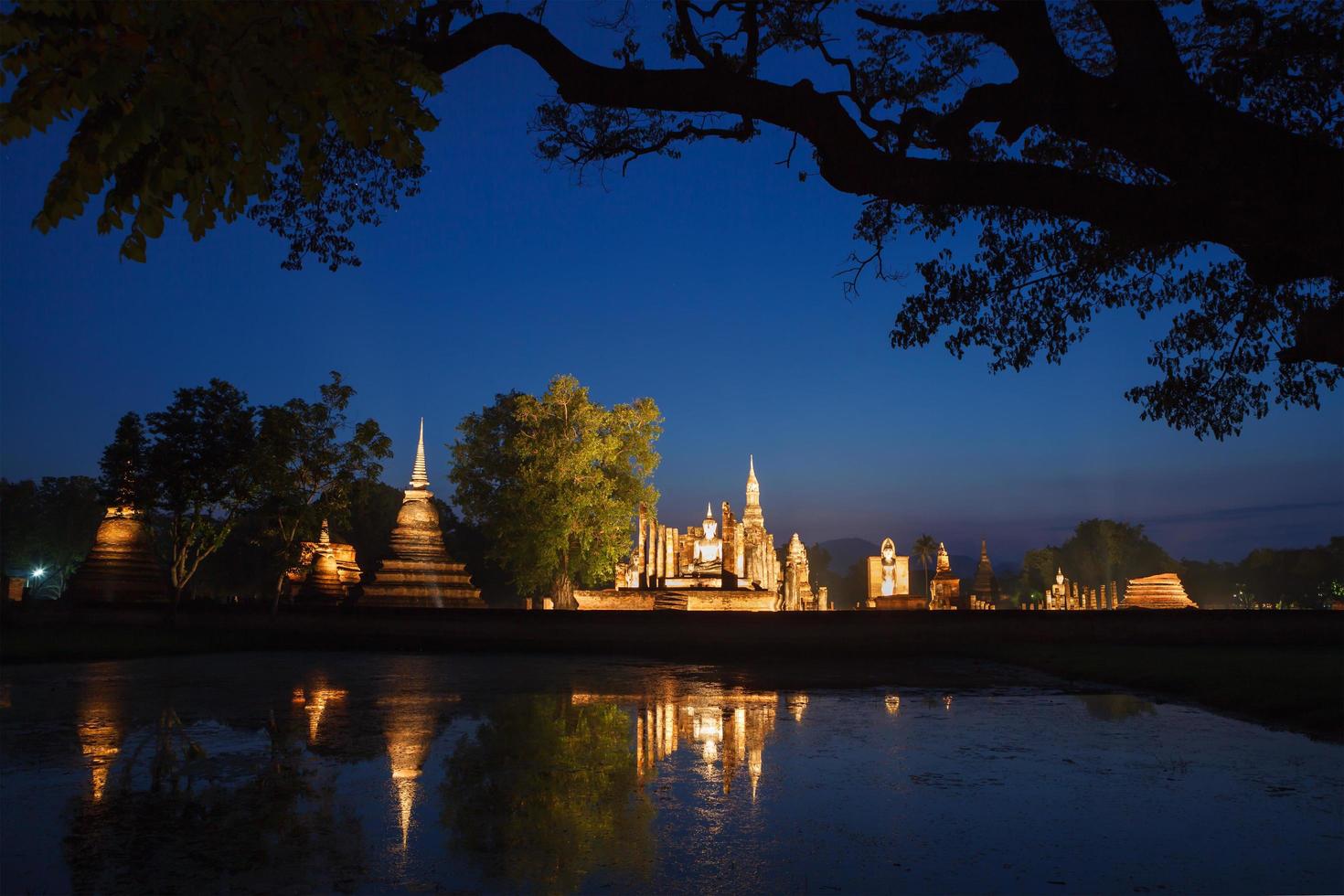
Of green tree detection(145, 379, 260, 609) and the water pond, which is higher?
green tree detection(145, 379, 260, 609)

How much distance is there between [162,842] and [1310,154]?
23.9 ft

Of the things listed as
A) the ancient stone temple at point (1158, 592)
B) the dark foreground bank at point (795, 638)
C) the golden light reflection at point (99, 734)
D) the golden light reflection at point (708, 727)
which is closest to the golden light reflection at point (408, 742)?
the golden light reflection at point (708, 727)

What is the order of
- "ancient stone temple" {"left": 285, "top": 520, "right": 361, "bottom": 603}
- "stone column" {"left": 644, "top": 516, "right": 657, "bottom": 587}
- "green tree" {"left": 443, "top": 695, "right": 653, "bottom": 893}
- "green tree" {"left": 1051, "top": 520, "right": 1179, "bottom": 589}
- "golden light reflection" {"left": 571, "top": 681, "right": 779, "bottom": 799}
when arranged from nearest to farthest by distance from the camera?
"green tree" {"left": 443, "top": 695, "right": 653, "bottom": 893}, "golden light reflection" {"left": 571, "top": 681, "right": 779, "bottom": 799}, "ancient stone temple" {"left": 285, "top": 520, "right": 361, "bottom": 603}, "stone column" {"left": 644, "top": 516, "right": 657, "bottom": 587}, "green tree" {"left": 1051, "top": 520, "right": 1179, "bottom": 589}

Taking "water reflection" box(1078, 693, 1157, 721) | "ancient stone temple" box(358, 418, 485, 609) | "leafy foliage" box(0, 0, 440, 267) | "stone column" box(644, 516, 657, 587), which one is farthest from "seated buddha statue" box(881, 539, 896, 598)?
"leafy foliage" box(0, 0, 440, 267)

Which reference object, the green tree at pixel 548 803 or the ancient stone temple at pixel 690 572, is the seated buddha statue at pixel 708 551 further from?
the green tree at pixel 548 803

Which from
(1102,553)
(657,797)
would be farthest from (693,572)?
(1102,553)

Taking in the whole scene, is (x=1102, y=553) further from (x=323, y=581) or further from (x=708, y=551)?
(x=323, y=581)

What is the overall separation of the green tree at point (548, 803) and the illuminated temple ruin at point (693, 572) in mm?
25569

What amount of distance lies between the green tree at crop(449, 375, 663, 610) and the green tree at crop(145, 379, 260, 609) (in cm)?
1090

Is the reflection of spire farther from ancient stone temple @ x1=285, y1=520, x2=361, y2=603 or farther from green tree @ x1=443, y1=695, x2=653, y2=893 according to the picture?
ancient stone temple @ x1=285, y1=520, x2=361, y2=603

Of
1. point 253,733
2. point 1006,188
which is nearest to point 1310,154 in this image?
point 1006,188

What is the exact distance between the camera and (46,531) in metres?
62.3

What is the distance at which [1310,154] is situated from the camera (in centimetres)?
561

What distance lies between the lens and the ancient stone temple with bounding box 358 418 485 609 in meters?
34.1
